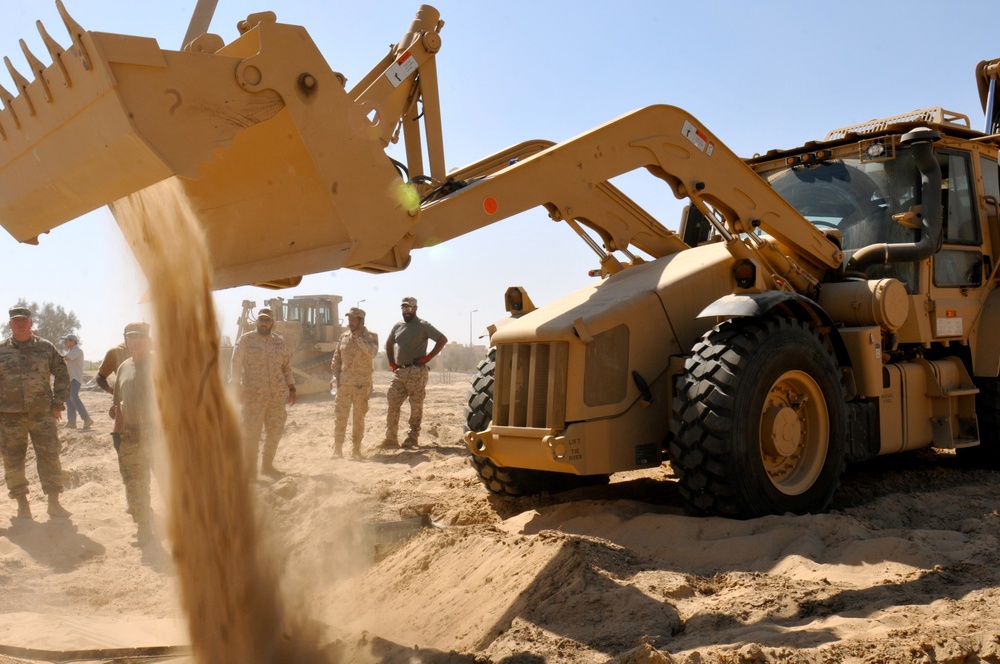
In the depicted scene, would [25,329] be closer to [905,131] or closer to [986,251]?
[905,131]

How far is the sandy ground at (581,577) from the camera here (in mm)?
3701

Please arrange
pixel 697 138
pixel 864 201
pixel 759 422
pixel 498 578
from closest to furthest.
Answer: pixel 498 578
pixel 759 422
pixel 697 138
pixel 864 201

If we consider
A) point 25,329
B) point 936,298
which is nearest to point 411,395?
point 25,329

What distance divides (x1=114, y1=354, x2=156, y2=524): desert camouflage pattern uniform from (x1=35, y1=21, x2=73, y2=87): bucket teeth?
404cm

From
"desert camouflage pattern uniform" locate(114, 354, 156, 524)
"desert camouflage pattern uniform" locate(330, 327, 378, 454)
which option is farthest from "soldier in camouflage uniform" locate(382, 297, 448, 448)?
"desert camouflage pattern uniform" locate(114, 354, 156, 524)

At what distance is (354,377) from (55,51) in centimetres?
718

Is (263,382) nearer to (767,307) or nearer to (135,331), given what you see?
(135,331)

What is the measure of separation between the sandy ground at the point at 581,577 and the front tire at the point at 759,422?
215 mm

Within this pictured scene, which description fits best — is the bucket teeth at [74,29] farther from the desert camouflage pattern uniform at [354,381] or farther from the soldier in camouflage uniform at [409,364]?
the soldier in camouflage uniform at [409,364]

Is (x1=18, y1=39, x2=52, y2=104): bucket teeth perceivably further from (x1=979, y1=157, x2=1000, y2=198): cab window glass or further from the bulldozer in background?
(x1=979, y1=157, x2=1000, y2=198): cab window glass

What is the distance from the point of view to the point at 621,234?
606 centimetres

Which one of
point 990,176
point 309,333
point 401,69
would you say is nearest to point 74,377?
point 309,333

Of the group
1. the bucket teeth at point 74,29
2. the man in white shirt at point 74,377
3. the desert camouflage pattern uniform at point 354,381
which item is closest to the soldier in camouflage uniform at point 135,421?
the desert camouflage pattern uniform at point 354,381

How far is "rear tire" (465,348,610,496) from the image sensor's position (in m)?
6.07
